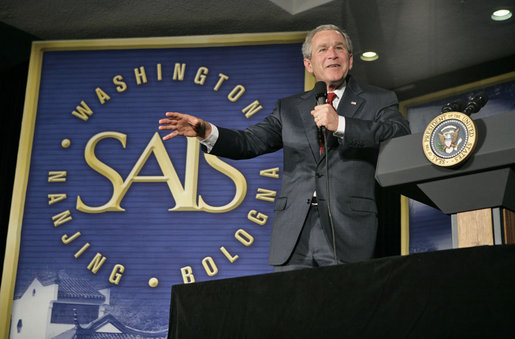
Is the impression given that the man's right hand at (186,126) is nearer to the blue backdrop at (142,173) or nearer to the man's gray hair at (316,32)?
the man's gray hair at (316,32)

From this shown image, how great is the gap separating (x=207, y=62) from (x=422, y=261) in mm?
2903

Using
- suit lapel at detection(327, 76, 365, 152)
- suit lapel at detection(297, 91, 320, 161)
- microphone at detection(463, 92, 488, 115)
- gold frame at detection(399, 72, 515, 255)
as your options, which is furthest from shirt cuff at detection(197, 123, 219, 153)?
gold frame at detection(399, 72, 515, 255)

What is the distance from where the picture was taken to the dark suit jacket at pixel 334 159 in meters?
1.86

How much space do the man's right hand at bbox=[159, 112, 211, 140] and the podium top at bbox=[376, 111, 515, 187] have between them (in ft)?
Result: 2.28

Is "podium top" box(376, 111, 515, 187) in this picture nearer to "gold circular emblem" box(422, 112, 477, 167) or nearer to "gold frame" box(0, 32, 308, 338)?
"gold circular emblem" box(422, 112, 477, 167)

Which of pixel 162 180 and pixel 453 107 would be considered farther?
pixel 162 180

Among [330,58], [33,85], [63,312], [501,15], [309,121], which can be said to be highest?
[501,15]

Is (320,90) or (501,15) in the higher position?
(501,15)

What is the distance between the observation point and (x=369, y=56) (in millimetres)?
4234

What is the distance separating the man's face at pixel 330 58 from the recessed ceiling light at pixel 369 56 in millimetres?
2110

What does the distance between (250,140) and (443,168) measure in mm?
957

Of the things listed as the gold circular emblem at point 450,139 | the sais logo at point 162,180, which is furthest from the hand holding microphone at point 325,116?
the sais logo at point 162,180

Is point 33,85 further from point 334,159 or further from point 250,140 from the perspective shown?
point 334,159

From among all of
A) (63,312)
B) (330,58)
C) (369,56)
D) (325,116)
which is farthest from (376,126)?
(369,56)
